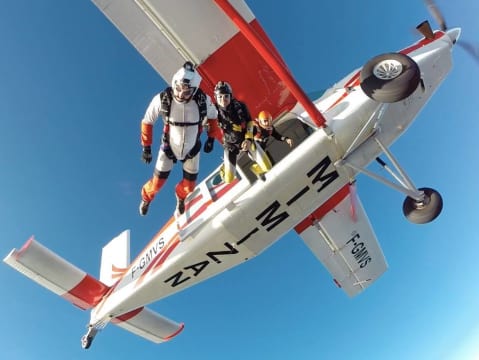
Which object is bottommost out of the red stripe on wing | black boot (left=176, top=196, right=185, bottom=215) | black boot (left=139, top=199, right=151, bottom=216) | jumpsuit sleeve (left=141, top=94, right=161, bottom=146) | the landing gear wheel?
the landing gear wheel

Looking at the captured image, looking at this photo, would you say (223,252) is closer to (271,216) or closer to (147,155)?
(271,216)

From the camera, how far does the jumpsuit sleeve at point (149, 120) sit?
20.6 feet

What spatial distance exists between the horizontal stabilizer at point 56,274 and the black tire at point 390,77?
6.46 metres

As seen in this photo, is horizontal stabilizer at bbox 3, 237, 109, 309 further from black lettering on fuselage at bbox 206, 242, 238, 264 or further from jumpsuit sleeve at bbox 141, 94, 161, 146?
jumpsuit sleeve at bbox 141, 94, 161, 146

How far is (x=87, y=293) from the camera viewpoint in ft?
30.2

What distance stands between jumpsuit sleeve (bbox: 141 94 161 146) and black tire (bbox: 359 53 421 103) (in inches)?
119

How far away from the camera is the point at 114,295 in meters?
8.73

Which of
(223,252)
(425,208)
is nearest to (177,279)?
(223,252)

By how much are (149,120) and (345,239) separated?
5771 millimetres

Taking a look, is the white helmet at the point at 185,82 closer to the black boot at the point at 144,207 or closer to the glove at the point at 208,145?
the glove at the point at 208,145

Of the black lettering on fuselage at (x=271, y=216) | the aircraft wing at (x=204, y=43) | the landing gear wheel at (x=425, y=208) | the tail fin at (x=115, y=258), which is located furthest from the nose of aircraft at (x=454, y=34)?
the tail fin at (x=115, y=258)

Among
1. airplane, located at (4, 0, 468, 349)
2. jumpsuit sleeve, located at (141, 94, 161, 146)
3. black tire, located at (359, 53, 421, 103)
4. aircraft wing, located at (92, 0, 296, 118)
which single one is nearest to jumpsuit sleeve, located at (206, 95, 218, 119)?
jumpsuit sleeve, located at (141, 94, 161, 146)

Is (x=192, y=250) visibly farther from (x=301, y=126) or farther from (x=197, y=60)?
Answer: (x=197, y=60)

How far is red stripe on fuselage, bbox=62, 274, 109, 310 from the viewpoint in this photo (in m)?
9.04
